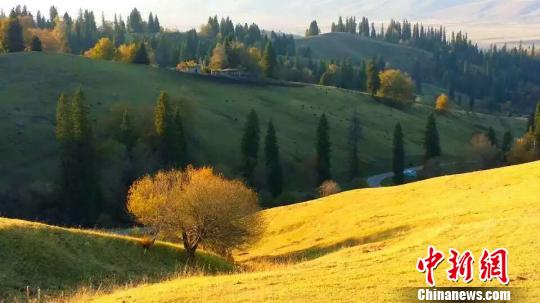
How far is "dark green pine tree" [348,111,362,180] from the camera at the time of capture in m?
127

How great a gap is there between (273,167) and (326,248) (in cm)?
6398

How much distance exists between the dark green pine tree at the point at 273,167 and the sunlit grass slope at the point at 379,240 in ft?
120

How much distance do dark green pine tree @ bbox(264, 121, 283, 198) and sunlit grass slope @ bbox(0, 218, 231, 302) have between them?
67.9 metres

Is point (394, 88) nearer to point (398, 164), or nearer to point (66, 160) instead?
point (398, 164)

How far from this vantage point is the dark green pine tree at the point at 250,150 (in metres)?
115

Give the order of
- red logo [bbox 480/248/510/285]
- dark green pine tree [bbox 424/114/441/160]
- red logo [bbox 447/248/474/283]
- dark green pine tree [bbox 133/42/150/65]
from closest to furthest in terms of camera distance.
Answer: red logo [bbox 480/248/510/285], red logo [bbox 447/248/474/283], dark green pine tree [bbox 424/114/441/160], dark green pine tree [bbox 133/42/150/65]

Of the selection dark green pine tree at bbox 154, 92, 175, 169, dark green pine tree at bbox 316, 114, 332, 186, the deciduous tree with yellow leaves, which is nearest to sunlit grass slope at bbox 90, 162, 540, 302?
dark green pine tree at bbox 154, 92, 175, 169

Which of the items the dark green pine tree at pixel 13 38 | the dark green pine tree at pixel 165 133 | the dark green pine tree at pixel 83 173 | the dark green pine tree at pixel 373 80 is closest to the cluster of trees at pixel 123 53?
the dark green pine tree at pixel 13 38

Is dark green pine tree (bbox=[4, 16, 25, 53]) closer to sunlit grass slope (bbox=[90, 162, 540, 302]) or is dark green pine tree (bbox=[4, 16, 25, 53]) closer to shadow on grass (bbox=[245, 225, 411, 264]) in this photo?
sunlit grass slope (bbox=[90, 162, 540, 302])

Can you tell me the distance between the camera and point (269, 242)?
2527 inches

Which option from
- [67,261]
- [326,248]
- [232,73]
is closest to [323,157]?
[326,248]

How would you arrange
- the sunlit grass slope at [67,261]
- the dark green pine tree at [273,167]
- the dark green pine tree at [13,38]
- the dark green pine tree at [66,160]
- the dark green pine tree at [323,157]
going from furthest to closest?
the dark green pine tree at [13,38] < the dark green pine tree at [323,157] < the dark green pine tree at [273,167] < the dark green pine tree at [66,160] < the sunlit grass slope at [67,261]

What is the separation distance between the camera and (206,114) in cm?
13838

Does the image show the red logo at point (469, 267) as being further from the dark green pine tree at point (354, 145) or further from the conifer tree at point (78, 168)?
the dark green pine tree at point (354, 145)
